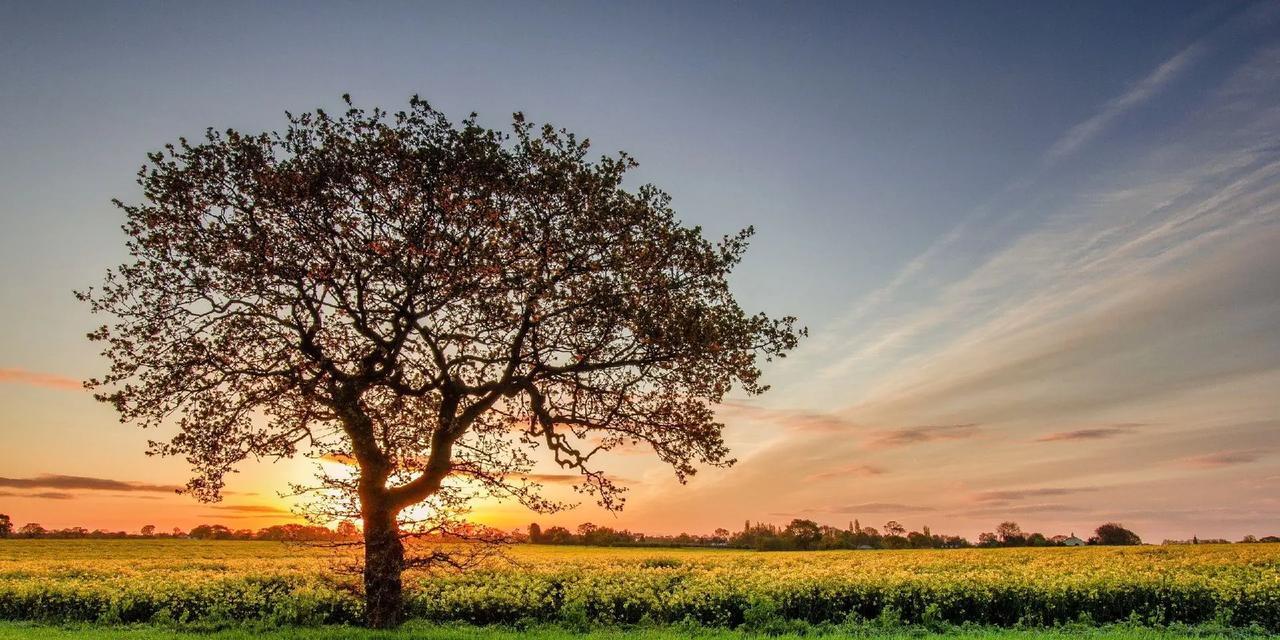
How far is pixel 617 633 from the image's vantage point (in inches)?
798

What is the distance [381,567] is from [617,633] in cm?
631

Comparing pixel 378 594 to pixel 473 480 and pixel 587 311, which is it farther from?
Result: pixel 587 311

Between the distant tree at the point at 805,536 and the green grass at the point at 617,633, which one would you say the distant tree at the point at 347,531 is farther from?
the distant tree at the point at 805,536

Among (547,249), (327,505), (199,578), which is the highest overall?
(547,249)

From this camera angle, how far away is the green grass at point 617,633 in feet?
61.2

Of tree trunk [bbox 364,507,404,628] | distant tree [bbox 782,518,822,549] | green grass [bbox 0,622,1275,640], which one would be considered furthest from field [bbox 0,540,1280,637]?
distant tree [bbox 782,518,822,549]

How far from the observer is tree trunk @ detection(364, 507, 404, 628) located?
18594 millimetres

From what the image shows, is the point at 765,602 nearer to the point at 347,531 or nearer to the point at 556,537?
the point at 347,531

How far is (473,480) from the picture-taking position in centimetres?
1884

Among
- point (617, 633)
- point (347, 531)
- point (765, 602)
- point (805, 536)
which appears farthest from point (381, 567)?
point (805, 536)

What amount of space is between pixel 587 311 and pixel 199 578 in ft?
A: 75.5

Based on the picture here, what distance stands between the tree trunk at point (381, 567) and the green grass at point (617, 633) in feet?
1.59

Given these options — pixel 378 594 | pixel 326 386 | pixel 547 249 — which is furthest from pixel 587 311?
pixel 378 594

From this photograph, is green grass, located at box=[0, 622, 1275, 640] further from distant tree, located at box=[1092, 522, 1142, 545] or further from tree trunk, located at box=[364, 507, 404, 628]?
distant tree, located at box=[1092, 522, 1142, 545]
